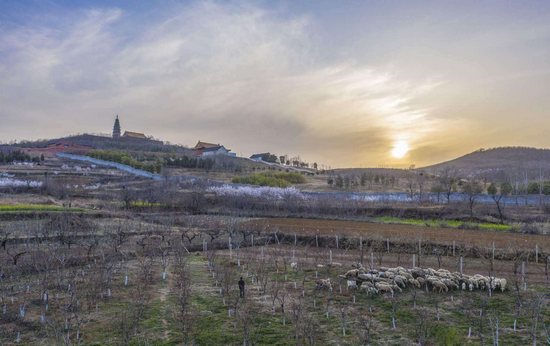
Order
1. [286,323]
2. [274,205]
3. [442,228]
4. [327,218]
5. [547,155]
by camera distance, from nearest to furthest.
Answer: [286,323]
[442,228]
[327,218]
[274,205]
[547,155]

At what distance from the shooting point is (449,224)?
34.6m

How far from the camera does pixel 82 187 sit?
185ft

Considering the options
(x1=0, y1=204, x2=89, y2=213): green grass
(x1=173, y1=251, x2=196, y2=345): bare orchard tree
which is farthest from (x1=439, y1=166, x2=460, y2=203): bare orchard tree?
(x1=0, y1=204, x2=89, y2=213): green grass

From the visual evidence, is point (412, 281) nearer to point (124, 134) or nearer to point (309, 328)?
point (309, 328)

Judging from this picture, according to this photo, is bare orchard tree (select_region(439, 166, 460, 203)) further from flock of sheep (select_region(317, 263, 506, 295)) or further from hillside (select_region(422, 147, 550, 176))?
hillside (select_region(422, 147, 550, 176))

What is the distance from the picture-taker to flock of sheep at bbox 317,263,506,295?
14868mm

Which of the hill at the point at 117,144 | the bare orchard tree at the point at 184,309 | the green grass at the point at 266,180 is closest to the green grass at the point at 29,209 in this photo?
the bare orchard tree at the point at 184,309

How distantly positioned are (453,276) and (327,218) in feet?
77.1

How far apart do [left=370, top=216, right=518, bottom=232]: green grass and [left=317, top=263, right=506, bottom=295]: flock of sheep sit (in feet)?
61.4

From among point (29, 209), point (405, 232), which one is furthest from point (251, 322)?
point (29, 209)

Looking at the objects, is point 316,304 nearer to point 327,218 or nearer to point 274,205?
point 327,218

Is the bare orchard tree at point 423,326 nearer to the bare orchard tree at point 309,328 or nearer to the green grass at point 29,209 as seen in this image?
the bare orchard tree at point 309,328

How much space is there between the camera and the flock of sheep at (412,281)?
48.8 ft

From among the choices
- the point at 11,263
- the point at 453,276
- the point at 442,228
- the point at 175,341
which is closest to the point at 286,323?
the point at 175,341
